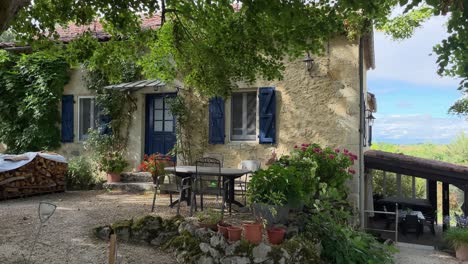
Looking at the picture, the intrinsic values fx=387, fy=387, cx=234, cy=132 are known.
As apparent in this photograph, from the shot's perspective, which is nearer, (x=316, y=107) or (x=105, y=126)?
(x=316, y=107)

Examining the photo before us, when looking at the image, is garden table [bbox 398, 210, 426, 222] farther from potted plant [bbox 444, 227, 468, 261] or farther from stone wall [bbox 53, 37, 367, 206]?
stone wall [bbox 53, 37, 367, 206]

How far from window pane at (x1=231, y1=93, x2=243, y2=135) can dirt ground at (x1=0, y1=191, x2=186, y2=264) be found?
238 cm

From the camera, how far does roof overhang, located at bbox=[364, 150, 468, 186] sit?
8398 mm

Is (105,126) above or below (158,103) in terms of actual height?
below

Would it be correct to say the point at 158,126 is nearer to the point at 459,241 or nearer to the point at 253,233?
the point at 253,233

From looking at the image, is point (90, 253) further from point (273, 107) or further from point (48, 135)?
point (48, 135)

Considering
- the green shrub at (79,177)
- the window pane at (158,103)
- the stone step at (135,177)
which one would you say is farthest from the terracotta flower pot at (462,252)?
the green shrub at (79,177)

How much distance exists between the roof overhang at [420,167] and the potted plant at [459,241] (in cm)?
128

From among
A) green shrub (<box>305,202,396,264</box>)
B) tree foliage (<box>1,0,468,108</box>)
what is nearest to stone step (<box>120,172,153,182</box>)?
tree foliage (<box>1,0,468,108</box>)

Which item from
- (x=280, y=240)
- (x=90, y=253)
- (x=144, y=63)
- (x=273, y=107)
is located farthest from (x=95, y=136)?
(x=280, y=240)

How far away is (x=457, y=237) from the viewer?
7.41m

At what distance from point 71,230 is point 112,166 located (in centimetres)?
428

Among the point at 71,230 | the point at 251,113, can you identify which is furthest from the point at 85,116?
the point at 71,230

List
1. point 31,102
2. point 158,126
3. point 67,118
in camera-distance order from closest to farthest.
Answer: point 158,126 < point 31,102 < point 67,118
